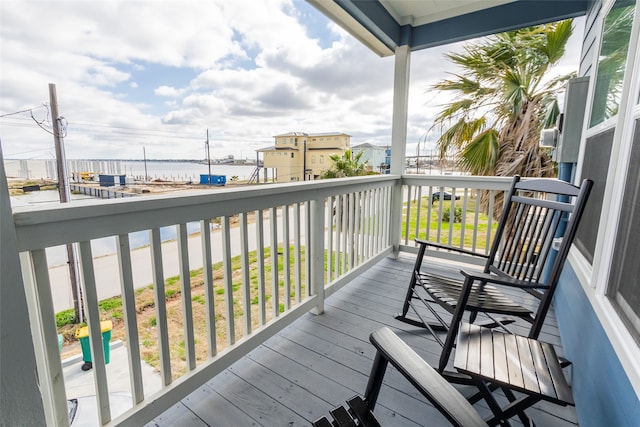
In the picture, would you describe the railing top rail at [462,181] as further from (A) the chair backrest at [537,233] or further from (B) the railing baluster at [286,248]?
(B) the railing baluster at [286,248]

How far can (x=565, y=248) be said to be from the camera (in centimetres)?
147

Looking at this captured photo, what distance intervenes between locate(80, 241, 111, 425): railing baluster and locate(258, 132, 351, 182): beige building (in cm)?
101

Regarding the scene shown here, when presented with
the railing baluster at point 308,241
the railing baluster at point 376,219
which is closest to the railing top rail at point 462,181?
the railing baluster at point 376,219

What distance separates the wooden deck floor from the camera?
4.72 ft

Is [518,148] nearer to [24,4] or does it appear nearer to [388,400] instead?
[388,400]

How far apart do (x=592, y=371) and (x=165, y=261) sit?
76.9 inches

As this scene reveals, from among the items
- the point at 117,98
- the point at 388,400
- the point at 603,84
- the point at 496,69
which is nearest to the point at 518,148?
the point at 496,69

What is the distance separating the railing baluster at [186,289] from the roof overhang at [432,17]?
2.20 metres

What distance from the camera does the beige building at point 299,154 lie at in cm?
197

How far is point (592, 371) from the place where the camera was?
3.97 ft

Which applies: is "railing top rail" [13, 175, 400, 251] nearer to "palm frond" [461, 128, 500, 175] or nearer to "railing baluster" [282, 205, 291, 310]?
"railing baluster" [282, 205, 291, 310]

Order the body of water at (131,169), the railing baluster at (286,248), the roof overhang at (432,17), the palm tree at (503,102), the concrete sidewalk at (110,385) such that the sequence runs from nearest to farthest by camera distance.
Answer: the body of water at (131,169) < the concrete sidewalk at (110,385) < the railing baluster at (286,248) < the roof overhang at (432,17) < the palm tree at (503,102)

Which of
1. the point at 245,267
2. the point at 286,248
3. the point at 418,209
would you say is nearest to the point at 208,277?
the point at 245,267

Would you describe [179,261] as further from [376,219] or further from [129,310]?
[376,219]
